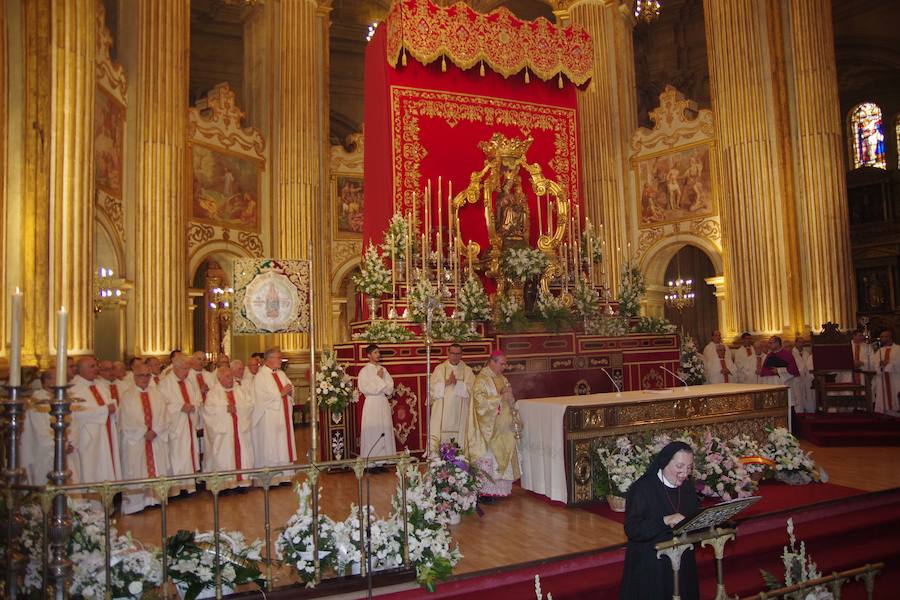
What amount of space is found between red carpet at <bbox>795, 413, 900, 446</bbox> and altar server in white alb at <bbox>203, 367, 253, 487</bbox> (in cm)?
872

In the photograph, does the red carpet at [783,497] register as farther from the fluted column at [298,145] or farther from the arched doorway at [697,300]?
the arched doorway at [697,300]

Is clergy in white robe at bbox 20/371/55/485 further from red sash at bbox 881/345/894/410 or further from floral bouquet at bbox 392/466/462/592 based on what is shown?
red sash at bbox 881/345/894/410

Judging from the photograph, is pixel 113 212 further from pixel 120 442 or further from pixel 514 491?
pixel 514 491

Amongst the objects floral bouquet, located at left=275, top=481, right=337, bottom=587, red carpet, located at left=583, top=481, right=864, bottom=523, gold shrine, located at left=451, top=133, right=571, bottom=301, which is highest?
gold shrine, located at left=451, top=133, right=571, bottom=301

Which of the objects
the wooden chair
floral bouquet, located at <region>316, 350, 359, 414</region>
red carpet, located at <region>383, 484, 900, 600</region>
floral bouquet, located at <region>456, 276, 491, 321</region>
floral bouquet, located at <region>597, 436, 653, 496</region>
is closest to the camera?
red carpet, located at <region>383, 484, 900, 600</region>

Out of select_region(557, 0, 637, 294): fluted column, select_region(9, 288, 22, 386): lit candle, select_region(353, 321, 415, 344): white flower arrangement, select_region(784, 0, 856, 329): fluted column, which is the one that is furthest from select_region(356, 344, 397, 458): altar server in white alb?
select_region(784, 0, 856, 329): fluted column

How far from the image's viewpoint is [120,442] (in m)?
8.24

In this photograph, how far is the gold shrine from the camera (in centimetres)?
1227

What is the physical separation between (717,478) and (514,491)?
7.53ft

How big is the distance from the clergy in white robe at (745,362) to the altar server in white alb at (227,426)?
32.7ft

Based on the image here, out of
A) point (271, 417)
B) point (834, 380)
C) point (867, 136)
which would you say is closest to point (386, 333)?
point (271, 417)

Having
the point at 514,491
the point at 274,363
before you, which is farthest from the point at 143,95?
the point at 514,491

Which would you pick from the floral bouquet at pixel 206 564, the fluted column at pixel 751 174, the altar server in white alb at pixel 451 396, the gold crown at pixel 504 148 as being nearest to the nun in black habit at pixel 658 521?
the floral bouquet at pixel 206 564

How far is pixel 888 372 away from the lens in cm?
1284
